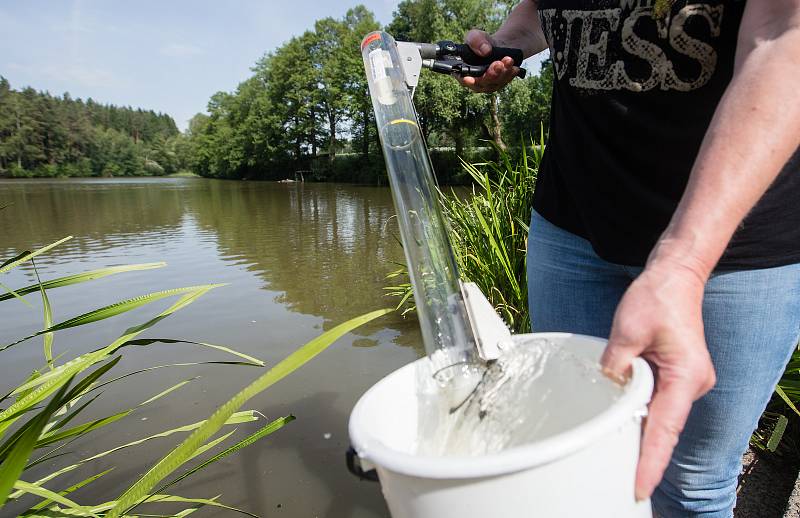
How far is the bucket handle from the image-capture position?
0.64m

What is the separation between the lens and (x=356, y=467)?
66cm

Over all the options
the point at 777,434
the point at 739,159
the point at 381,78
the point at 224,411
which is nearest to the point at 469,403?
the point at 224,411

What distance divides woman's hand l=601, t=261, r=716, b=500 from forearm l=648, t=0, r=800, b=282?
56mm

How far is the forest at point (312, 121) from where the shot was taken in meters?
22.1

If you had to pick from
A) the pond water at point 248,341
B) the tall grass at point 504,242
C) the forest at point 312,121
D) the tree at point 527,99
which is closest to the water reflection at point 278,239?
the pond water at point 248,341

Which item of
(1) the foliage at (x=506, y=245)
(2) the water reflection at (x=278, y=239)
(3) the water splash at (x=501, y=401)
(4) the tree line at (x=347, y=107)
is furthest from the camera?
(4) the tree line at (x=347, y=107)

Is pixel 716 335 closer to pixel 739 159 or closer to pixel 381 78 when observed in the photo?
pixel 739 159

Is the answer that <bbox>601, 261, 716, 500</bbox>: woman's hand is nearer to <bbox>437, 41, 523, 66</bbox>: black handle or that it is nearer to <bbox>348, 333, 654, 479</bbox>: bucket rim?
<bbox>348, 333, 654, 479</bbox>: bucket rim

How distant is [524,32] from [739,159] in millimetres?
1066

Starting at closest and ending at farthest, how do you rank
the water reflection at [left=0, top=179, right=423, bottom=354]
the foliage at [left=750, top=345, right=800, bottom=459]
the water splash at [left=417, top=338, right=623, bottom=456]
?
the water splash at [left=417, top=338, right=623, bottom=456] → the foliage at [left=750, top=345, right=800, bottom=459] → the water reflection at [left=0, top=179, right=423, bottom=354]

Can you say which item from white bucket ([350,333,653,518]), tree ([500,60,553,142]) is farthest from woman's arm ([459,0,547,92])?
tree ([500,60,553,142])

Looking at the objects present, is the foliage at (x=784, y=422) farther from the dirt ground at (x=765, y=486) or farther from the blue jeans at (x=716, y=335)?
the blue jeans at (x=716, y=335)

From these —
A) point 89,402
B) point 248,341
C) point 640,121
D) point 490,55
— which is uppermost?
point 490,55

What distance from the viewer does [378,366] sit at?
3.49 meters
